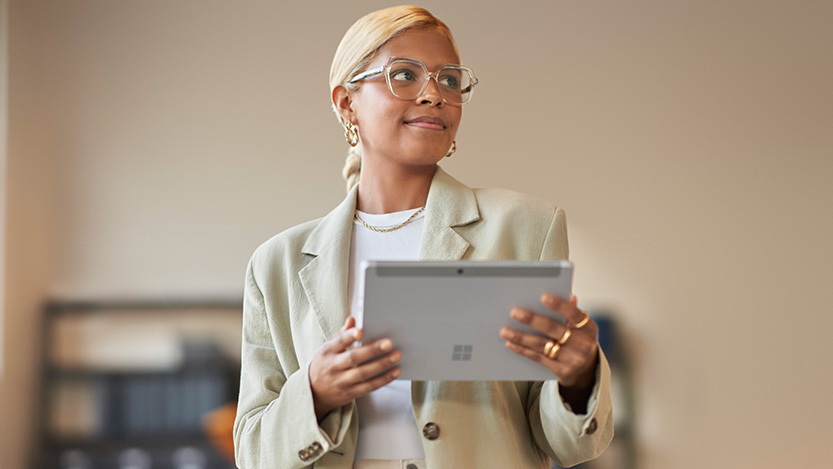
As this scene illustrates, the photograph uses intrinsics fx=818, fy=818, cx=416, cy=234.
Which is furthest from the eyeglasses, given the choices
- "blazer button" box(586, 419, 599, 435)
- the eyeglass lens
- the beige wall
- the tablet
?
the beige wall

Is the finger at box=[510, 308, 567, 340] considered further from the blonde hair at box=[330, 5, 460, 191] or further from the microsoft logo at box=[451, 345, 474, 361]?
the blonde hair at box=[330, 5, 460, 191]

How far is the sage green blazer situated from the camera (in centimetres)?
114

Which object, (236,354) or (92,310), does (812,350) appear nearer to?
(236,354)

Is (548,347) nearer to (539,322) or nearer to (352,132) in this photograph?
(539,322)

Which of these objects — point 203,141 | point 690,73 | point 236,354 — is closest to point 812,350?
point 690,73


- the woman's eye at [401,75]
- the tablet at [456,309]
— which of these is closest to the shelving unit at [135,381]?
the woman's eye at [401,75]

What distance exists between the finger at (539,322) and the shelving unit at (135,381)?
296cm

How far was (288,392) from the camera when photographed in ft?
3.84

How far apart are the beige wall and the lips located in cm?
266

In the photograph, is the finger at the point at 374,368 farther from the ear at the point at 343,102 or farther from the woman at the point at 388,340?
the ear at the point at 343,102

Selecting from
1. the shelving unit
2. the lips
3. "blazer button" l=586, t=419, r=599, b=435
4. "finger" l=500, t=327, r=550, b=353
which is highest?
the lips

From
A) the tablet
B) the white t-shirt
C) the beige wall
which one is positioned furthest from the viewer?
the beige wall

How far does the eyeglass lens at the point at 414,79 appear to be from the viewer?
4.20 feet

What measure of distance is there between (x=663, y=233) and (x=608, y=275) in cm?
34
